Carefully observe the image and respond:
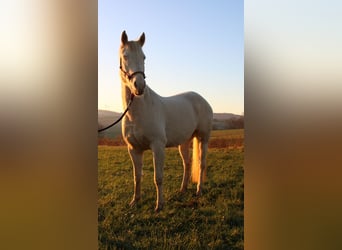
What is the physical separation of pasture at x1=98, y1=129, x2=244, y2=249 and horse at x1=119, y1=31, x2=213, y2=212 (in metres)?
0.03

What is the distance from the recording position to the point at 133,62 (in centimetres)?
139

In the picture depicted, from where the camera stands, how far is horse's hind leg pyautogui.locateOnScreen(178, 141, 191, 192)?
5.03 feet

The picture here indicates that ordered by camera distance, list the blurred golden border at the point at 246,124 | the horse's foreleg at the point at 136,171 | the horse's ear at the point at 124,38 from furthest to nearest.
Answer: the horse's foreleg at the point at 136,171, the horse's ear at the point at 124,38, the blurred golden border at the point at 246,124

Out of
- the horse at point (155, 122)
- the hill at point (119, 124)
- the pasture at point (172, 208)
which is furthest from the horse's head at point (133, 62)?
the pasture at point (172, 208)

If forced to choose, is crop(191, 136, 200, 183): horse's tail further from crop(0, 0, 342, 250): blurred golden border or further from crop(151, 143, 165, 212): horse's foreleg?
crop(0, 0, 342, 250): blurred golden border

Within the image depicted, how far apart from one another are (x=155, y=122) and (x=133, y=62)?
13.0 inches

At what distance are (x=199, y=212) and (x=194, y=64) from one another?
0.70m

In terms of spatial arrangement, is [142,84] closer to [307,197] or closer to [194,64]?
[194,64]

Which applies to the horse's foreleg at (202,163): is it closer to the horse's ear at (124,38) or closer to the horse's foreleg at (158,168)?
the horse's foreleg at (158,168)

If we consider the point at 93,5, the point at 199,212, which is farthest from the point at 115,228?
the point at 93,5

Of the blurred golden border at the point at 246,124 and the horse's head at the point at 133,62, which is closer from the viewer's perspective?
the blurred golden border at the point at 246,124

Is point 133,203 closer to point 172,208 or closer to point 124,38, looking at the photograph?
point 172,208

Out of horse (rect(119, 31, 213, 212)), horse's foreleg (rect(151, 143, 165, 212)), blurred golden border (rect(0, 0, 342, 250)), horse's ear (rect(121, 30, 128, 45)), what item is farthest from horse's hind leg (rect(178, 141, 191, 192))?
horse's ear (rect(121, 30, 128, 45))

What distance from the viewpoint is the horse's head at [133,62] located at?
4.55 feet
